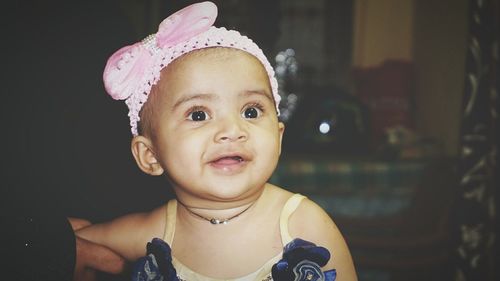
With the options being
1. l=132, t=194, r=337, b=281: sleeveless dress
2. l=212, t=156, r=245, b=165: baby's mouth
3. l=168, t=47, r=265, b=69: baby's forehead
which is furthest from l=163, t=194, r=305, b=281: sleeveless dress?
l=168, t=47, r=265, b=69: baby's forehead

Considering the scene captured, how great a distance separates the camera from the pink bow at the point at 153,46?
2.15 feet

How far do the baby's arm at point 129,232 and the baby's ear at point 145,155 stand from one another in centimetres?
8

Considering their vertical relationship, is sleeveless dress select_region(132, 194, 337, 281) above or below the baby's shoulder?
below

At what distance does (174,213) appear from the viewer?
2.41 ft

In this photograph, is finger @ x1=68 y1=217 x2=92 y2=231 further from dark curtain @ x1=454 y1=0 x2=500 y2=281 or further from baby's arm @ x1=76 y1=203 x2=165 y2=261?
dark curtain @ x1=454 y1=0 x2=500 y2=281

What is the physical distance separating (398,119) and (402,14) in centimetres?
24

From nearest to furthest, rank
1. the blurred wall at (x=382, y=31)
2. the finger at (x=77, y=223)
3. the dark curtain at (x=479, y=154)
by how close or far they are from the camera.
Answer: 1. the finger at (x=77, y=223)
2. the dark curtain at (x=479, y=154)
3. the blurred wall at (x=382, y=31)

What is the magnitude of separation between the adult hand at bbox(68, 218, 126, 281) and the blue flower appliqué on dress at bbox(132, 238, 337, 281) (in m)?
0.06

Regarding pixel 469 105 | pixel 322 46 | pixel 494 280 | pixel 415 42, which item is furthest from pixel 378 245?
pixel 322 46

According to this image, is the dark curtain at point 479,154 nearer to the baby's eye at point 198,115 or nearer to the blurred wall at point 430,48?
the blurred wall at point 430,48

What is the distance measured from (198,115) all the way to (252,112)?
8 cm

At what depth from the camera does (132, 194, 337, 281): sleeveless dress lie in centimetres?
66

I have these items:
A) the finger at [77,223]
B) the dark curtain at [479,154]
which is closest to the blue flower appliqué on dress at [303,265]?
the finger at [77,223]

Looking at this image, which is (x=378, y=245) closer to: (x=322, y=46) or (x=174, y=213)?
(x=174, y=213)
